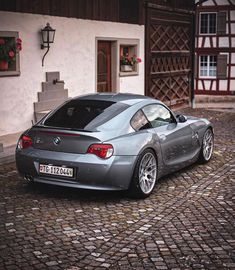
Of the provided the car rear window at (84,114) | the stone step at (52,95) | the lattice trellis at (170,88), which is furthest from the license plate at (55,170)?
the lattice trellis at (170,88)

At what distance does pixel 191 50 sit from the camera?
71.3ft

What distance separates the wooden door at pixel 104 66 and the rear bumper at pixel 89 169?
865 centimetres

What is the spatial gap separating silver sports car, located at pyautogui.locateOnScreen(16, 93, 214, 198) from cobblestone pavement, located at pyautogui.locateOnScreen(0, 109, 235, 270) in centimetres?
34

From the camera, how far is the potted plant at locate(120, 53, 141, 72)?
1666 centimetres

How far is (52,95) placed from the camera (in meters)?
13.3

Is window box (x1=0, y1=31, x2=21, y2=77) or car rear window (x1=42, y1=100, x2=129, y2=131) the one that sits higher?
window box (x1=0, y1=31, x2=21, y2=77)

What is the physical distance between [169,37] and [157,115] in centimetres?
1182

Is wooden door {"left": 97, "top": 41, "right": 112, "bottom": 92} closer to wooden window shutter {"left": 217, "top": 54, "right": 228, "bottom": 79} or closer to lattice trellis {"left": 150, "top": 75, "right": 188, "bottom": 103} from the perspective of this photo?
lattice trellis {"left": 150, "top": 75, "right": 188, "bottom": 103}

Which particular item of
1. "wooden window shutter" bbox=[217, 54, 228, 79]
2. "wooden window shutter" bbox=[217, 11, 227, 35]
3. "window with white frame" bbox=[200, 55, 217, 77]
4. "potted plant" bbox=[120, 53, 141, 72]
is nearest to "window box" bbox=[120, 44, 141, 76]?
"potted plant" bbox=[120, 53, 141, 72]

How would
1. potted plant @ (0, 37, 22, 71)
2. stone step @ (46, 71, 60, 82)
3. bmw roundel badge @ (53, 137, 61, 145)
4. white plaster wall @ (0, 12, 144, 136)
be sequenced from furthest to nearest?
stone step @ (46, 71, 60, 82), white plaster wall @ (0, 12, 144, 136), potted plant @ (0, 37, 22, 71), bmw roundel badge @ (53, 137, 61, 145)

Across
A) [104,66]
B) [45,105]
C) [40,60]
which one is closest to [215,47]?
[104,66]

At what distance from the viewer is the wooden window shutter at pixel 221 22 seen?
28.5m

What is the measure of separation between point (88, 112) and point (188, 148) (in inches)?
83.5

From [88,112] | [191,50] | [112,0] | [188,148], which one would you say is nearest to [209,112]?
[191,50]
